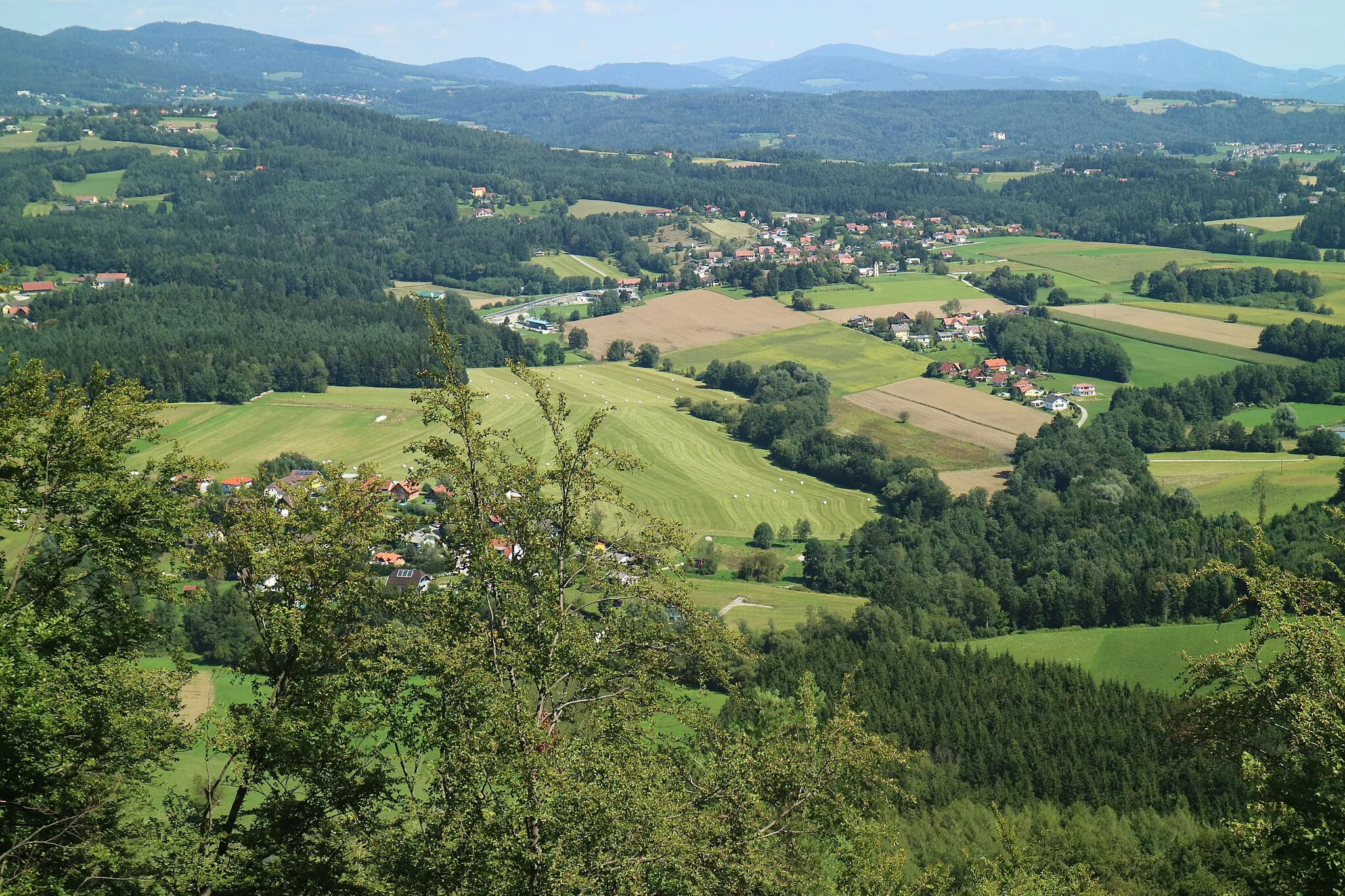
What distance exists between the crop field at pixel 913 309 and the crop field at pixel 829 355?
5357mm

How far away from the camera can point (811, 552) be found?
2571 inches

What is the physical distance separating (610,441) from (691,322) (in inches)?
2112

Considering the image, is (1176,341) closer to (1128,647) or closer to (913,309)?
(913,309)

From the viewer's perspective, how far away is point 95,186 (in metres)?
186

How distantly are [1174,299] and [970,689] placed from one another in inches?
4076

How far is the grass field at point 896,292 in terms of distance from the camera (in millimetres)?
141375

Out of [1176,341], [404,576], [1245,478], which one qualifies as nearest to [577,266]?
[1176,341]

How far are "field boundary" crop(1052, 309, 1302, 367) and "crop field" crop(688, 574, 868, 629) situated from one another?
61347 mm

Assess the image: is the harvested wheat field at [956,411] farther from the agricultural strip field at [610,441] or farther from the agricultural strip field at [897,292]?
the agricultural strip field at [897,292]

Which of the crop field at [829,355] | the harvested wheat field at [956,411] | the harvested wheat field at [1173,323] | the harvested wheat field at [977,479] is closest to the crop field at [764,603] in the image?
the harvested wheat field at [977,479]

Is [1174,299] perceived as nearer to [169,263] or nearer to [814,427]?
[814,427]

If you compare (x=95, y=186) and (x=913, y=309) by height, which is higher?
(x=95, y=186)

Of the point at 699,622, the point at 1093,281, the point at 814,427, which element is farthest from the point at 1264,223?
the point at 699,622

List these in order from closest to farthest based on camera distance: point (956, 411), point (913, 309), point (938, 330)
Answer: point (956, 411)
point (938, 330)
point (913, 309)
